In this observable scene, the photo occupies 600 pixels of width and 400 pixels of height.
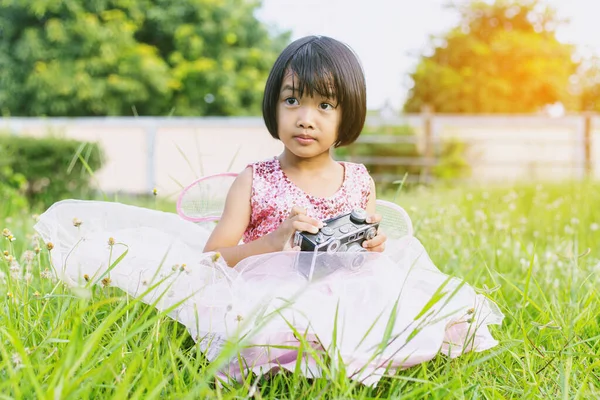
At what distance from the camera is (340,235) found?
5.94 feet

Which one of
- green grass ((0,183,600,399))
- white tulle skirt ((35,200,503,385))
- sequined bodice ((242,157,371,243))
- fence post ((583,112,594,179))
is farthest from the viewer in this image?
fence post ((583,112,594,179))

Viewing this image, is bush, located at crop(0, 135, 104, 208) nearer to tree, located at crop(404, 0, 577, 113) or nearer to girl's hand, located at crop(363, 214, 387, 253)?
girl's hand, located at crop(363, 214, 387, 253)

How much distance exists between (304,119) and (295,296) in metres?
0.77

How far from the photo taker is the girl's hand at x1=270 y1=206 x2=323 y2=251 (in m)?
1.79

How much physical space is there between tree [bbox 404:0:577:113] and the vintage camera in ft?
77.8

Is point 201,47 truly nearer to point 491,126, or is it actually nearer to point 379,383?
point 491,126

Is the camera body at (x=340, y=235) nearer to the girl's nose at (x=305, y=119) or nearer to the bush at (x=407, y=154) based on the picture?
the girl's nose at (x=305, y=119)

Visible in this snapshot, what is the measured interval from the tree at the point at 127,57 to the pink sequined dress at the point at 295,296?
15.2m

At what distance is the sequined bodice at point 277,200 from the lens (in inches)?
84.0

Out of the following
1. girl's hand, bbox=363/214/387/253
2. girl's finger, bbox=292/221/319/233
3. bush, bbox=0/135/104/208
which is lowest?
bush, bbox=0/135/104/208

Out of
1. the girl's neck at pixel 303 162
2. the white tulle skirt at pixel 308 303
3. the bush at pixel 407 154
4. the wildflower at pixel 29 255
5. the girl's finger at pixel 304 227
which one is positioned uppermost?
the girl's neck at pixel 303 162

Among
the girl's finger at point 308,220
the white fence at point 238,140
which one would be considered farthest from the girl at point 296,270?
the white fence at point 238,140

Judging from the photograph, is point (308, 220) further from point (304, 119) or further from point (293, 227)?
point (304, 119)

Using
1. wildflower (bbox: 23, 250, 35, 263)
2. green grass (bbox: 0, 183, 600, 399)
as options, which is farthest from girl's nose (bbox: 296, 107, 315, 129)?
wildflower (bbox: 23, 250, 35, 263)
